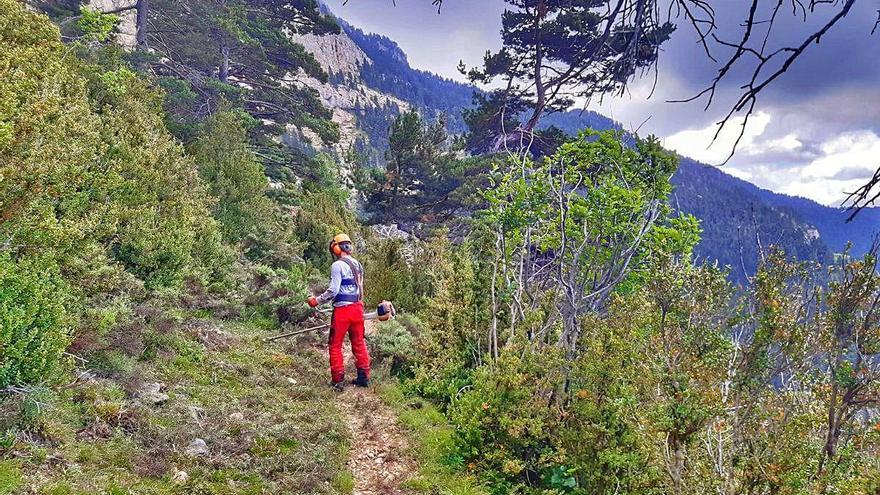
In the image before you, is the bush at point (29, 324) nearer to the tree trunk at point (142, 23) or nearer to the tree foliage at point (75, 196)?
the tree foliage at point (75, 196)

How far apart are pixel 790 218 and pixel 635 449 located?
170863 mm

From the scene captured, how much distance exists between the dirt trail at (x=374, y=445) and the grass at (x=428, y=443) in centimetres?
11

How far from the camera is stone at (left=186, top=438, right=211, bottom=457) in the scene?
4.36 meters

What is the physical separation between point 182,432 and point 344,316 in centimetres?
291

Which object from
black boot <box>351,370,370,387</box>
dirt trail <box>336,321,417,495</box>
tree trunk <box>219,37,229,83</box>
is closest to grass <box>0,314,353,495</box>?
dirt trail <box>336,321,417,495</box>

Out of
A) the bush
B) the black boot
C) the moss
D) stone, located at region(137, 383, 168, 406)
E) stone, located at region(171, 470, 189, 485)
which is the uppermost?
the bush

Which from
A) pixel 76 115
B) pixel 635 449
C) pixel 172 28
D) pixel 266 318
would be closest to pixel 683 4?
pixel 635 449

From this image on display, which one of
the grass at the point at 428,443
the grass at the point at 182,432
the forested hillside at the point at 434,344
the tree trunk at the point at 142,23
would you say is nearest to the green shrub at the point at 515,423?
the forested hillside at the point at 434,344

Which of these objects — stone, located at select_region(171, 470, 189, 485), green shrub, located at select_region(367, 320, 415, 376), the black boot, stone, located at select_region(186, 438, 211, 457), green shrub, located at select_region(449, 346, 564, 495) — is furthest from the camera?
green shrub, located at select_region(367, 320, 415, 376)

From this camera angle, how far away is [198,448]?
4.44m

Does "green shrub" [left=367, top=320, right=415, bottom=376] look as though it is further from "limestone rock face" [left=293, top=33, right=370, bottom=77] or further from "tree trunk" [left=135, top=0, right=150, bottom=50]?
"limestone rock face" [left=293, top=33, right=370, bottom=77]

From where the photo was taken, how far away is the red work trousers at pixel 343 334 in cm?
719

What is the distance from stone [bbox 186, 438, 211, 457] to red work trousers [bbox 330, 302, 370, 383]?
270 cm

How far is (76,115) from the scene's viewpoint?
19.2ft
